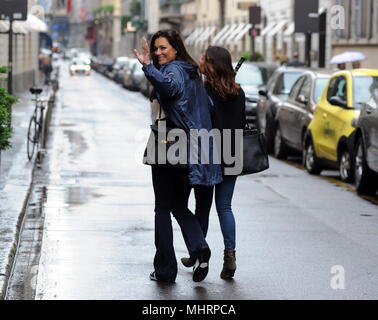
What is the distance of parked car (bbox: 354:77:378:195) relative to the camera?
1508 centimetres

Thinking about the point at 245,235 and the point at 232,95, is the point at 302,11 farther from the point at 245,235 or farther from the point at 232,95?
the point at 232,95

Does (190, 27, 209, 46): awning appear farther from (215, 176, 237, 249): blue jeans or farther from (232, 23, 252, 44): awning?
(215, 176, 237, 249): blue jeans

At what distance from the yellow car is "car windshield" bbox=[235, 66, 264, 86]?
10.9 meters

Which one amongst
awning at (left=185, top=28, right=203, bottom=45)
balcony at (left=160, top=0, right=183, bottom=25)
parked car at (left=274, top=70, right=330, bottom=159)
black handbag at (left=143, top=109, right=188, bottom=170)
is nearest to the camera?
black handbag at (left=143, top=109, right=188, bottom=170)

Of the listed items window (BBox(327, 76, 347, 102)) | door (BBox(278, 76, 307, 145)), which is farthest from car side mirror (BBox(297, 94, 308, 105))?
window (BBox(327, 76, 347, 102))

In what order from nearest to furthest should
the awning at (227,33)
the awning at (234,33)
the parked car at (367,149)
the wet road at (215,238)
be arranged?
the wet road at (215,238)
the parked car at (367,149)
the awning at (234,33)
the awning at (227,33)

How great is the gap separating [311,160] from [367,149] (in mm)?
3395

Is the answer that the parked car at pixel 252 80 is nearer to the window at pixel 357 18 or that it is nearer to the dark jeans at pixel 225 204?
the window at pixel 357 18

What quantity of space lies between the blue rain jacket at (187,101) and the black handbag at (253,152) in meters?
0.49

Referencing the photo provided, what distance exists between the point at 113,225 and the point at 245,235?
4.40ft

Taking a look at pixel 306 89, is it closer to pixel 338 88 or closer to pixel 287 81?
pixel 338 88

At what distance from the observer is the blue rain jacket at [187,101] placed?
28.4 ft

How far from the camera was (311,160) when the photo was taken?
18719 mm

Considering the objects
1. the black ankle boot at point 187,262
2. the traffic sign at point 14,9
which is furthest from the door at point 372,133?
the traffic sign at point 14,9
